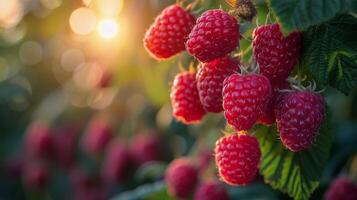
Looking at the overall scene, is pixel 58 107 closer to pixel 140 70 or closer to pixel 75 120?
pixel 75 120

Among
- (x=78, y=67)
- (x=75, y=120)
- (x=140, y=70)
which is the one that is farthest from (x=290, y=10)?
(x=78, y=67)

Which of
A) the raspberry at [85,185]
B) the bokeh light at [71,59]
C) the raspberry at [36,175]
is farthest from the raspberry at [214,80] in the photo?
the bokeh light at [71,59]

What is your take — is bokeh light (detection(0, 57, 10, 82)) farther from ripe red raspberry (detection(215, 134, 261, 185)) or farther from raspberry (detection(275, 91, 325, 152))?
raspberry (detection(275, 91, 325, 152))

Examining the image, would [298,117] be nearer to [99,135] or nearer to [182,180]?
[182,180]

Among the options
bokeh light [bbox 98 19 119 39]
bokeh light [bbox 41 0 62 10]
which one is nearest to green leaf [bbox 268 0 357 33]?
bokeh light [bbox 98 19 119 39]

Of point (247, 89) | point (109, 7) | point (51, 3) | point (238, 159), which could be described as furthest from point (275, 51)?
point (51, 3)

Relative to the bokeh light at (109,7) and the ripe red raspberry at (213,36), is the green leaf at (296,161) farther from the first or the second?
the bokeh light at (109,7)
